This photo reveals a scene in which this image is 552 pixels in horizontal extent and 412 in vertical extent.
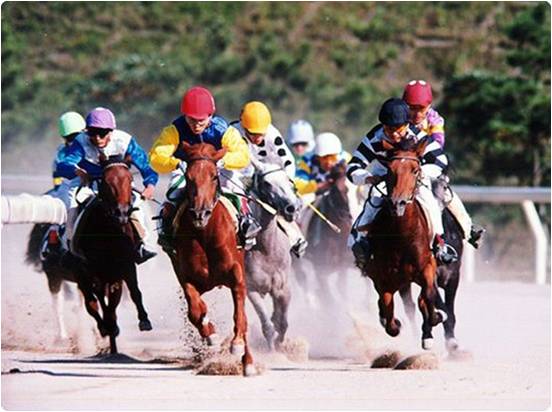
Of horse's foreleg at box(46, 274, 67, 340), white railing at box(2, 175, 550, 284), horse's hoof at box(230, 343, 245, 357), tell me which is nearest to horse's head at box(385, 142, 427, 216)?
horse's hoof at box(230, 343, 245, 357)

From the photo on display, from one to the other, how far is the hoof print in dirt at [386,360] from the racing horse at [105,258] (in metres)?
1.77

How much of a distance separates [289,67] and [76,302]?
583 inches

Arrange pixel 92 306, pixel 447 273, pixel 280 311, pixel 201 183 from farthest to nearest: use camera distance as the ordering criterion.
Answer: pixel 280 311 → pixel 447 273 → pixel 92 306 → pixel 201 183

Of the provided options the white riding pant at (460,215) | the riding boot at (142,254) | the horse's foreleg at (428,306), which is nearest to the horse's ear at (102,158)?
the riding boot at (142,254)

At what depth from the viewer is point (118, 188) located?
10.4 m

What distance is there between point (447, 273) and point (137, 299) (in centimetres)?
252

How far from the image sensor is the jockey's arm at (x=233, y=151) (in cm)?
1019

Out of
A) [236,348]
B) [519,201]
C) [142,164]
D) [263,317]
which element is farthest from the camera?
[519,201]

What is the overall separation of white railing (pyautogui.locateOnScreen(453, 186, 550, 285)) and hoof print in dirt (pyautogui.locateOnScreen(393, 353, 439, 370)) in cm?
669

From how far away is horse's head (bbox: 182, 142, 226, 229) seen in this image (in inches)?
384

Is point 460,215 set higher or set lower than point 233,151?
lower

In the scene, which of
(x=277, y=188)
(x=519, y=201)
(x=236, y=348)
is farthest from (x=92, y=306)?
(x=519, y=201)

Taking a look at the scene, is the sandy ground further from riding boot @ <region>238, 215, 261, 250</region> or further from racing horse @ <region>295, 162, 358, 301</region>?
riding boot @ <region>238, 215, 261, 250</region>

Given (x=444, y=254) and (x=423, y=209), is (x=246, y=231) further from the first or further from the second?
(x=444, y=254)
